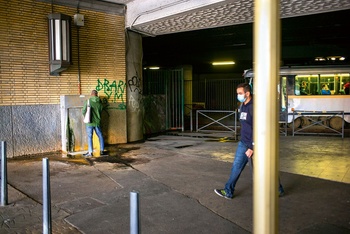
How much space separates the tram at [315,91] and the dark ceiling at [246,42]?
8.23ft

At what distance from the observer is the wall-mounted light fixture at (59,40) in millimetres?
9562

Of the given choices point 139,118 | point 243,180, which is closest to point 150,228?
point 243,180

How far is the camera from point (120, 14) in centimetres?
1166

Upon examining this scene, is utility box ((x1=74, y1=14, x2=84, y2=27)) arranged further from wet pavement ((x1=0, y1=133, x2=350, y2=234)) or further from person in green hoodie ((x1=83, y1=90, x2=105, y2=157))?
wet pavement ((x1=0, y1=133, x2=350, y2=234))

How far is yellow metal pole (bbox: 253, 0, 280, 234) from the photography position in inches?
68.0

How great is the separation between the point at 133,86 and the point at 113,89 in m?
0.94

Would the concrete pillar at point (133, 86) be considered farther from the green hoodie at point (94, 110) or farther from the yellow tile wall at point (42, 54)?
the green hoodie at point (94, 110)

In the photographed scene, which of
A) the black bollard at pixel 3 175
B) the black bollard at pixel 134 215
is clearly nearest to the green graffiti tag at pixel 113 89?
the black bollard at pixel 3 175

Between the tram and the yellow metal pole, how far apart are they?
13923mm

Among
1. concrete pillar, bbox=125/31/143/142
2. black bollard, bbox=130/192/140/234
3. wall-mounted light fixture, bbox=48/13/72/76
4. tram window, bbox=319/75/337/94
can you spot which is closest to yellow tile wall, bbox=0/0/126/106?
wall-mounted light fixture, bbox=48/13/72/76

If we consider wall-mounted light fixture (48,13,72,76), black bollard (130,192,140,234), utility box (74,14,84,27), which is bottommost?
black bollard (130,192,140,234)

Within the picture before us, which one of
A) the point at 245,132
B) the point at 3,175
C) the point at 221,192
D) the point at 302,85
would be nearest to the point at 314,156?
→ the point at 221,192

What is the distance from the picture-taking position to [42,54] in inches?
386

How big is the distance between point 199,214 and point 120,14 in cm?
865
